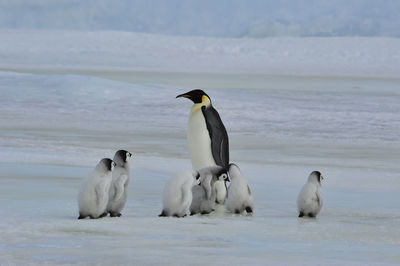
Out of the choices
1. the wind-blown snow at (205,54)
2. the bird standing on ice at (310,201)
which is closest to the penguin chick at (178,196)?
the bird standing on ice at (310,201)

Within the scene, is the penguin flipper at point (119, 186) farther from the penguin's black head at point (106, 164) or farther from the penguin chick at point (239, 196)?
the penguin chick at point (239, 196)

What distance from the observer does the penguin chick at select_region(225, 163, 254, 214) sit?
5.09 metres

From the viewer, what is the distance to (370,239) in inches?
166

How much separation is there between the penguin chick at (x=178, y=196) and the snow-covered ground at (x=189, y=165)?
104mm

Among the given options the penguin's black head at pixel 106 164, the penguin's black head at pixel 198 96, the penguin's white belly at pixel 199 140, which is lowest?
the penguin's black head at pixel 106 164

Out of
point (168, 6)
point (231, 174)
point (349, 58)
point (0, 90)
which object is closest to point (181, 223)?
point (231, 174)

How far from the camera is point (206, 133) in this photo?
6.35 metres

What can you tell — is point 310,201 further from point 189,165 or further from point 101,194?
point 189,165

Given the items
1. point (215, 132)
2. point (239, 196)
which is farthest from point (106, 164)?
point (215, 132)

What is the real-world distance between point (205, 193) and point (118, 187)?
0.51 m

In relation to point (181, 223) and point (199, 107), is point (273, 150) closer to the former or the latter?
point (199, 107)

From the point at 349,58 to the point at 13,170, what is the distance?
88.3 feet

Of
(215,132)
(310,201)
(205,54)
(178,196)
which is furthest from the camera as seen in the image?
(205,54)

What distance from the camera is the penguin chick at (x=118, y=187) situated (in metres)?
4.82
